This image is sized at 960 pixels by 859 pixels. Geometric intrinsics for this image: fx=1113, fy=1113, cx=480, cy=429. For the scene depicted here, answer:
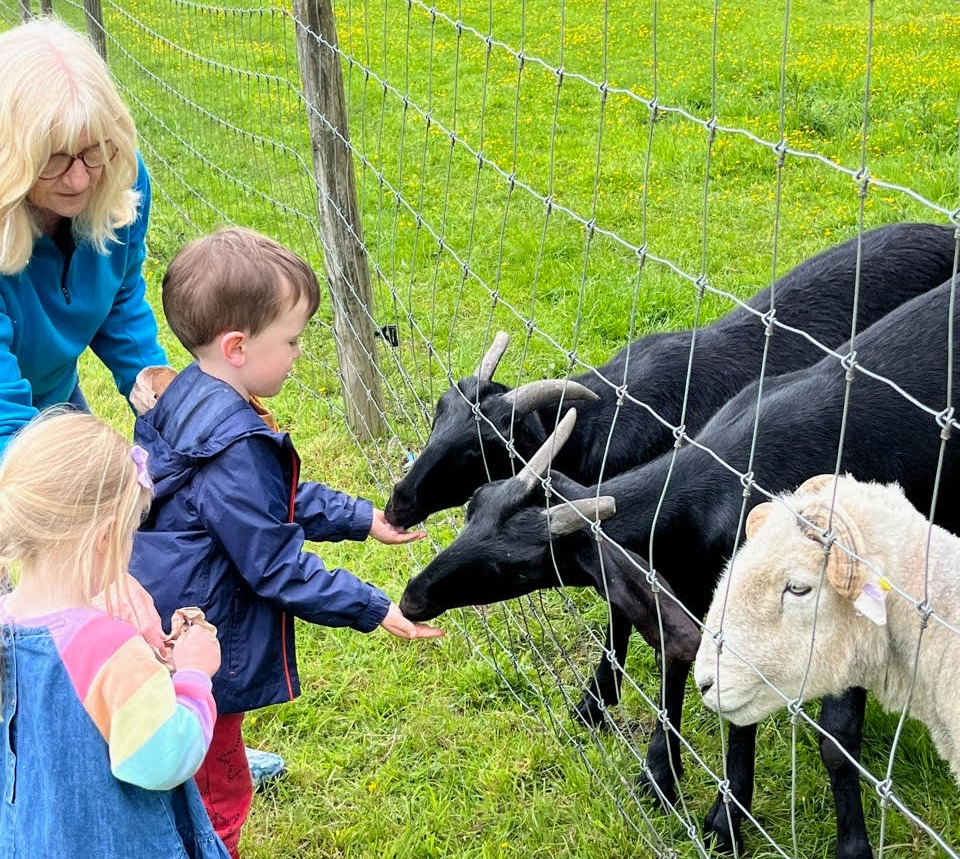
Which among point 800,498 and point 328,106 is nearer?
point 800,498

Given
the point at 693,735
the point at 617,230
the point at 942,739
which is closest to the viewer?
the point at 942,739

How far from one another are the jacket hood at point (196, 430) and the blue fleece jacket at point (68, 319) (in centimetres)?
32

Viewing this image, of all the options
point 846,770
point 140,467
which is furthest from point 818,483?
point 140,467

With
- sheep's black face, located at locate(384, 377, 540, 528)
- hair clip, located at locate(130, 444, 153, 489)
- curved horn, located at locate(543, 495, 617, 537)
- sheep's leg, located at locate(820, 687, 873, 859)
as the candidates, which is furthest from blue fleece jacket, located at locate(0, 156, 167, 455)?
sheep's leg, located at locate(820, 687, 873, 859)

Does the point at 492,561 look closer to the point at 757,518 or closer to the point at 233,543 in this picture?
the point at 757,518

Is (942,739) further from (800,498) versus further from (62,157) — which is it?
(62,157)

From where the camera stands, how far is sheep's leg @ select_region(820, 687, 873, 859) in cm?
288

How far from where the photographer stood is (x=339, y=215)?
468 centimetres

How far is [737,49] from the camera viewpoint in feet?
34.7

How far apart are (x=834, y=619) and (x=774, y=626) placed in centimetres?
13

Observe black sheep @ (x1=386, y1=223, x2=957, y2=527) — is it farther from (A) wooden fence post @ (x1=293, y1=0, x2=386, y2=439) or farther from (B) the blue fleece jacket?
(B) the blue fleece jacket

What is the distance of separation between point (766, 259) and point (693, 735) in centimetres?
377

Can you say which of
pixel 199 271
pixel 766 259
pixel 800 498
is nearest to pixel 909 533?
pixel 800 498

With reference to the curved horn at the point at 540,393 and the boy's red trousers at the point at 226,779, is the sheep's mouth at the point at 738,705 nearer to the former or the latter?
the boy's red trousers at the point at 226,779
